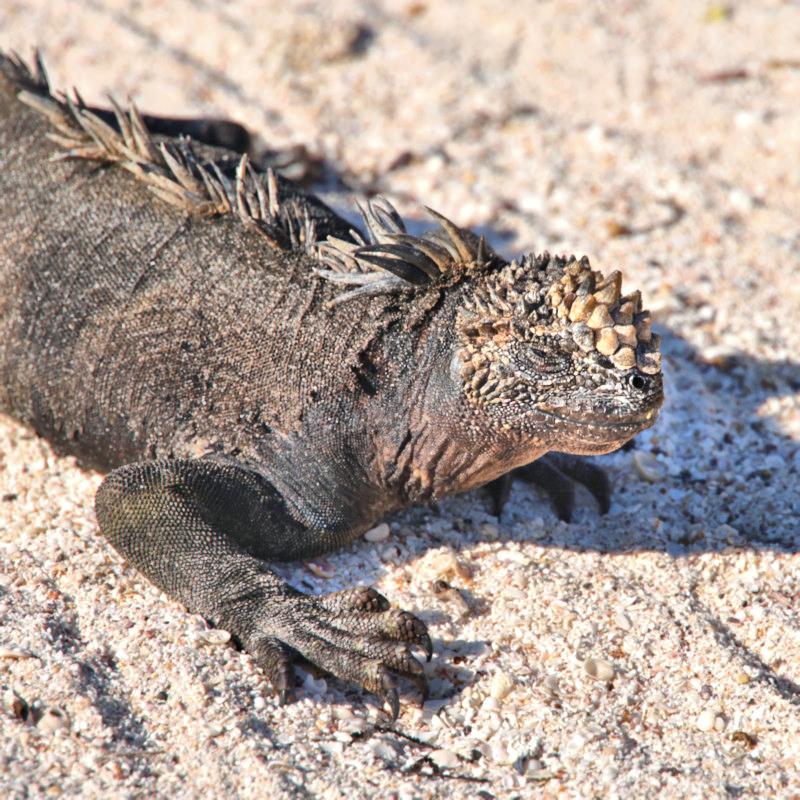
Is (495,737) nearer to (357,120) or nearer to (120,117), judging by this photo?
(120,117)

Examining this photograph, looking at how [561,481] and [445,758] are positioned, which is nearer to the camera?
[445,758]

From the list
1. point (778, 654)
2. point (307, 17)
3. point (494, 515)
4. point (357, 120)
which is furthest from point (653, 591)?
point (307, 17)

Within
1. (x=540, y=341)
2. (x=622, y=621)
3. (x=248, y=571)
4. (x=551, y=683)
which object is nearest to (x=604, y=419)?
(x=540, y=341)

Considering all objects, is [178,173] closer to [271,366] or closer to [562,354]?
[271,366]

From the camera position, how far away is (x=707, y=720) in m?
2.71

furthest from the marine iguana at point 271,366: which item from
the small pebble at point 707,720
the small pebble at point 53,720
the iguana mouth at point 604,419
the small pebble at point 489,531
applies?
the small pebble at point 707,720

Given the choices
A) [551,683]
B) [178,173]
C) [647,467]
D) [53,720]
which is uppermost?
[178,173]

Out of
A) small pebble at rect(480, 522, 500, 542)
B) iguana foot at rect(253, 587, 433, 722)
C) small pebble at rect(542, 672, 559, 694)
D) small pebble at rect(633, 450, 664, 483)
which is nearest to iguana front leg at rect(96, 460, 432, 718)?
iguana foot at rect(253, 587, 433, 722)

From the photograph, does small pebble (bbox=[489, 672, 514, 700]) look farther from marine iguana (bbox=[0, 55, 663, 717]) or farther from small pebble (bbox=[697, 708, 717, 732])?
small pebble (bbox=[697, 708, 717, 732])

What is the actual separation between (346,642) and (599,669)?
0.82 meters

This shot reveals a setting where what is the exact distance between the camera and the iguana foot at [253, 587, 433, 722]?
2.66 meters

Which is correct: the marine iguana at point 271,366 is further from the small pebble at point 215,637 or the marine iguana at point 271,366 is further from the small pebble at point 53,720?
the small pebble at point 53,720

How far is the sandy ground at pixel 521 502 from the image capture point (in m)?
2.54

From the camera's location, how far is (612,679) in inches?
112
